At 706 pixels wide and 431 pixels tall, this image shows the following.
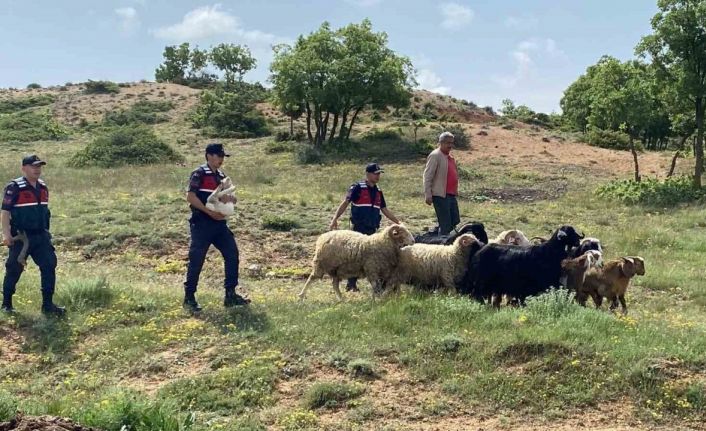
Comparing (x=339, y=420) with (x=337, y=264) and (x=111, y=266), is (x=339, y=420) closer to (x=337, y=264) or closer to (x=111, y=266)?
(x=337, y=264)

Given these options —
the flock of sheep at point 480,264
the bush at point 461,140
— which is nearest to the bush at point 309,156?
the bush at point 461,140

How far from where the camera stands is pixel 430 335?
22.5ft

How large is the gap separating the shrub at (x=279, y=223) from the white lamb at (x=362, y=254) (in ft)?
23.7

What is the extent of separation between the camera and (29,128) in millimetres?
48906

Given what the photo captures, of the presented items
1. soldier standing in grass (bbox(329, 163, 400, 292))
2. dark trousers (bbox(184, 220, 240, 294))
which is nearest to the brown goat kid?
soldier standing in grass (bbox(329, 163, 400, 292))

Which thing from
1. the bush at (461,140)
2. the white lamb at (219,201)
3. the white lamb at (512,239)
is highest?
the bush at (461,140)

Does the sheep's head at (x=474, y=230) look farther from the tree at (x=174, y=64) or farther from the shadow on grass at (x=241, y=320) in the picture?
the tree at (x=174, y=64)

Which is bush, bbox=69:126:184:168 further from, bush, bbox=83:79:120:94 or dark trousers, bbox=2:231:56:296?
bush, bbox=83:79:120:94

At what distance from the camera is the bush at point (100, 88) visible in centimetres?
6862

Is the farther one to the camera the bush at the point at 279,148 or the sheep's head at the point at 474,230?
the bush at the point at 279,148

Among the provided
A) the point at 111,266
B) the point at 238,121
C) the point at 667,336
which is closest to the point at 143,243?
the point at 111,266

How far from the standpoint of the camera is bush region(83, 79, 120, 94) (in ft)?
225

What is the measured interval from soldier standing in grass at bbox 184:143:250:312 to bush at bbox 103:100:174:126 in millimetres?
48772

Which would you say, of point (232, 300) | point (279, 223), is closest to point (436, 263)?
point (232, 300)
